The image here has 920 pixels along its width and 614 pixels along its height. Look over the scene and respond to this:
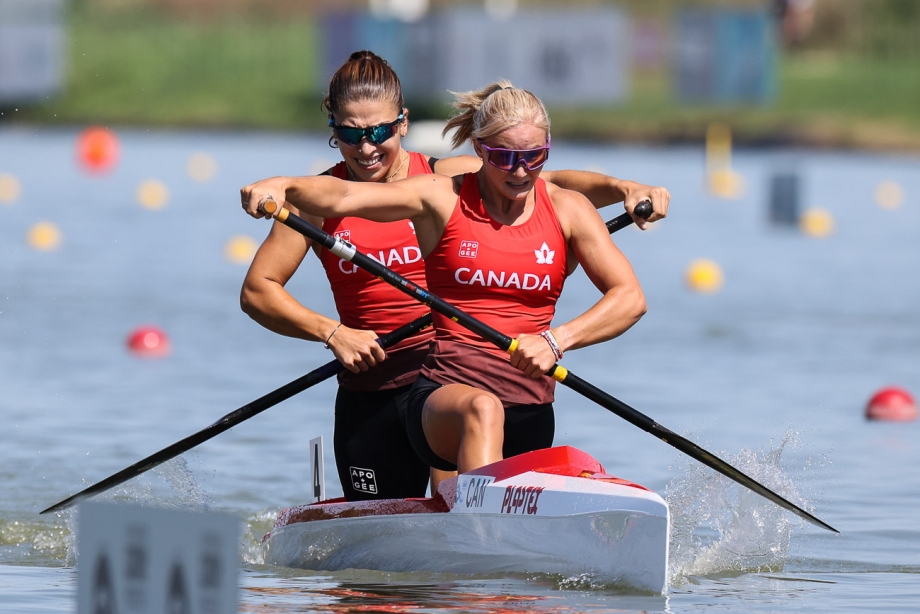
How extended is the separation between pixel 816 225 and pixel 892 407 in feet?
38.1

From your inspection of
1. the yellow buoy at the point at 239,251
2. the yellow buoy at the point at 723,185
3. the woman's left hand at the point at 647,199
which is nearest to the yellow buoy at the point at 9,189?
the yellow buoy at the point at 239,251

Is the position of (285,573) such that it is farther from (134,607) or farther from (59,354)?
(59,354)

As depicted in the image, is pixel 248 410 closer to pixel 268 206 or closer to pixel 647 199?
pixel 268 206

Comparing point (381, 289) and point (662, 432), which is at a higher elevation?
point (381, 289)

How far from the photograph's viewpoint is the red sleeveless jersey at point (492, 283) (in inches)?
215

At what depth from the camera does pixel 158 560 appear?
149 inches

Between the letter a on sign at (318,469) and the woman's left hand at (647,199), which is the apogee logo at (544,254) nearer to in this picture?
the woman's left hand at (647,199)

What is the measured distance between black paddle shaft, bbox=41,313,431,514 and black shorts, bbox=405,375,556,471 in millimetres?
314

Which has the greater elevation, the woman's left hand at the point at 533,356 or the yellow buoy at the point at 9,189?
the yellow buoy at the point at 9,189

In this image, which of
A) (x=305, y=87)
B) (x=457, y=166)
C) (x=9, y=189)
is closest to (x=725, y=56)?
(x=305, y=87)

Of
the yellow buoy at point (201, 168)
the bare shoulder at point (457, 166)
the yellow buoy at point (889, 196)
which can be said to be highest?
the yellow buoy at point (201, 168)

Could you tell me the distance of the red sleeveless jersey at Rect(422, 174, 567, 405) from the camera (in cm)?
545

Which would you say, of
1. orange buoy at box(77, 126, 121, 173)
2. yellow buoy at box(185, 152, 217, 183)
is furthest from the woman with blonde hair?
orange buoy at box(77, 126, 121, 173)

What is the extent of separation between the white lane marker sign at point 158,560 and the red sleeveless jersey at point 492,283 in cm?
186
